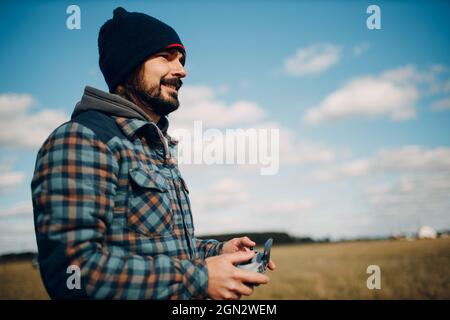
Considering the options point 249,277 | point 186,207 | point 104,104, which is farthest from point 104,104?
point 249,277

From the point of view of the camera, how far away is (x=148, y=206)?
2.01m

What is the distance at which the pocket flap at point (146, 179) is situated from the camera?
1.98m

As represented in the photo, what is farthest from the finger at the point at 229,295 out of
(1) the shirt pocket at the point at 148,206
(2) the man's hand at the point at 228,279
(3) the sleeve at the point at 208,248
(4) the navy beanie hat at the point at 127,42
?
(4) the navy beanie hat at the point at 127,42

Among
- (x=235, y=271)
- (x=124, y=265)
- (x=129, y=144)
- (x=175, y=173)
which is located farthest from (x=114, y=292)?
(x=175, y=173)

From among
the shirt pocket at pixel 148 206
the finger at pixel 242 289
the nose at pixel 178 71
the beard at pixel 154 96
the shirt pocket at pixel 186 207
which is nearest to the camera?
the finger at pixel 242 289

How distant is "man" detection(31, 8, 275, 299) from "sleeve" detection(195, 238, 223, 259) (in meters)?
0.40

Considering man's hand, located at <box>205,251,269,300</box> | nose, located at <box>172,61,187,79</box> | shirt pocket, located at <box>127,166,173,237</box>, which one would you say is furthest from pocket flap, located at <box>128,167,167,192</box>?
nose, located at <box>172,61,187,79</box>

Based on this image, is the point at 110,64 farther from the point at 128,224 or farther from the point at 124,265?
the point at 124,265

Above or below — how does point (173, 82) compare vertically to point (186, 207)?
above

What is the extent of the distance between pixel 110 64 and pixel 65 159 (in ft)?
3.86

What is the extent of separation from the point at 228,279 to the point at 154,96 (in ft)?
4.74

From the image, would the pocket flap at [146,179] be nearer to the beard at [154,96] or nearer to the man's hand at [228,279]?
the man's hand at [228,279]

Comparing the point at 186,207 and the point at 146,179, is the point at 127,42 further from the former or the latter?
the point at 186,207

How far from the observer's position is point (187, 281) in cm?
181
